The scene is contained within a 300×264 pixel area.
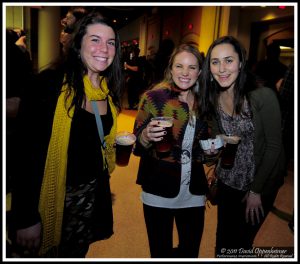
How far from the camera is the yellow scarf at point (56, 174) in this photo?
1.48 metres

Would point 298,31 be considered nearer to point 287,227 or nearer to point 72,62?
point 72,62

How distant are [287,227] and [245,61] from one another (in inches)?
88.1

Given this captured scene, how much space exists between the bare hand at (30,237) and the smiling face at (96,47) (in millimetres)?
914

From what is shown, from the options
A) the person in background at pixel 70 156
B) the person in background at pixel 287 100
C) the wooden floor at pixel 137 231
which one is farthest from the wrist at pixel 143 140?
the person in background at pixel 287 100

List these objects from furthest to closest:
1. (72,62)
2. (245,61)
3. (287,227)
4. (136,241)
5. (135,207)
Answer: (135,207) → (287,227) → (136,241) → (245,61) → (72,62)

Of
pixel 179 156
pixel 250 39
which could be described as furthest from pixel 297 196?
pixel 250 39

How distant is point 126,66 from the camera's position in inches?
87.6

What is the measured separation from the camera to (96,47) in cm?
163

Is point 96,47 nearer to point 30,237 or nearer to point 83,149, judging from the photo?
point 83,149

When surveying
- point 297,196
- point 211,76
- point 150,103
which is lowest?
point 297,196

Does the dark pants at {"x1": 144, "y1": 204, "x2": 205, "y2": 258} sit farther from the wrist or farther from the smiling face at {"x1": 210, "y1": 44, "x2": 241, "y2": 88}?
the smiling face at {"x1": 210, "y1": 44, "x2": 241, "y2": 88}

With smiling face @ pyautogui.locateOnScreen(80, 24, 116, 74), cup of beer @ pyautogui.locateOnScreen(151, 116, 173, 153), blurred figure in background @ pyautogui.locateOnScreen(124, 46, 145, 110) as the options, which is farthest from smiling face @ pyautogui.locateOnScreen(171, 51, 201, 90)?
smiling face @ pyautogui.locateOnScreen(80, 24, 116, 74)

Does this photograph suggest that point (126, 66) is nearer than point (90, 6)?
No

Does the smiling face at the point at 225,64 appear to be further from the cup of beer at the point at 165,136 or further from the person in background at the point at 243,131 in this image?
the cup of beer at the point at 165,136
